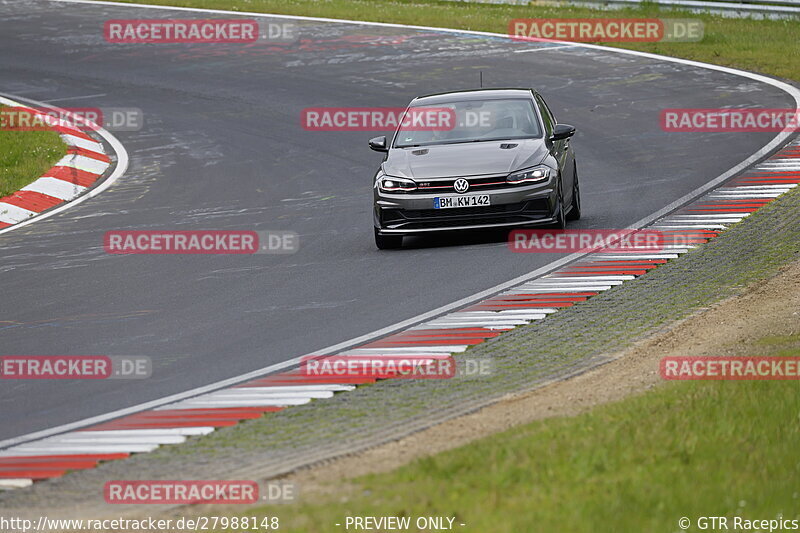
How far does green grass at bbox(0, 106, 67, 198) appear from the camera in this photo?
64.0ft

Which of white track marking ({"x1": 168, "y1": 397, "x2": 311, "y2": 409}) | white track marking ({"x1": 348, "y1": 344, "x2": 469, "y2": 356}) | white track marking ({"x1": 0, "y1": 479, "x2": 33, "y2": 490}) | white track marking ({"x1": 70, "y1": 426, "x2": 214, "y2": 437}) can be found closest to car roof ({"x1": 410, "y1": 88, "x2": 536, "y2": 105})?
white track marking ({"x1": 348, "y1": 344, "x2": 469, "y2": 356})

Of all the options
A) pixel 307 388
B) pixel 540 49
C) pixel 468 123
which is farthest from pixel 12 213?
pixel 540 49

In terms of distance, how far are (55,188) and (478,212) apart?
7686mm

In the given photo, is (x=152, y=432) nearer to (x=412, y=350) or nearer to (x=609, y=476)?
(x=412, y=350)

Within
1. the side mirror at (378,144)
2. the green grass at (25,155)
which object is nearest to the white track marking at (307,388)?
the side mirror at (378,144)

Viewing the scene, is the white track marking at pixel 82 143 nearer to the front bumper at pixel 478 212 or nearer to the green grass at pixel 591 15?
the front bumper at pixel 478 212

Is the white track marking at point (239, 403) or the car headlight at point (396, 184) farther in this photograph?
the car headlight at point (396, 184)

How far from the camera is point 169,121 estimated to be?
24.7 m

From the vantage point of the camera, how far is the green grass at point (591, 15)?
27.2m

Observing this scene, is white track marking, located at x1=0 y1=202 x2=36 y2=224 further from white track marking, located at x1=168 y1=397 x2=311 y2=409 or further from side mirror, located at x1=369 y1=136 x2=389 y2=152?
white track marking, located at x1=168 y1=397 x2=311 y2=409

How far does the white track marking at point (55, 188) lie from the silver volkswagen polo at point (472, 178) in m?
5.90

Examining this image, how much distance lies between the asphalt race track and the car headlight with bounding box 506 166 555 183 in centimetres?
72

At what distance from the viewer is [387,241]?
14438mm

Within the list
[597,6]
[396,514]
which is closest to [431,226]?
A: [396,514]
